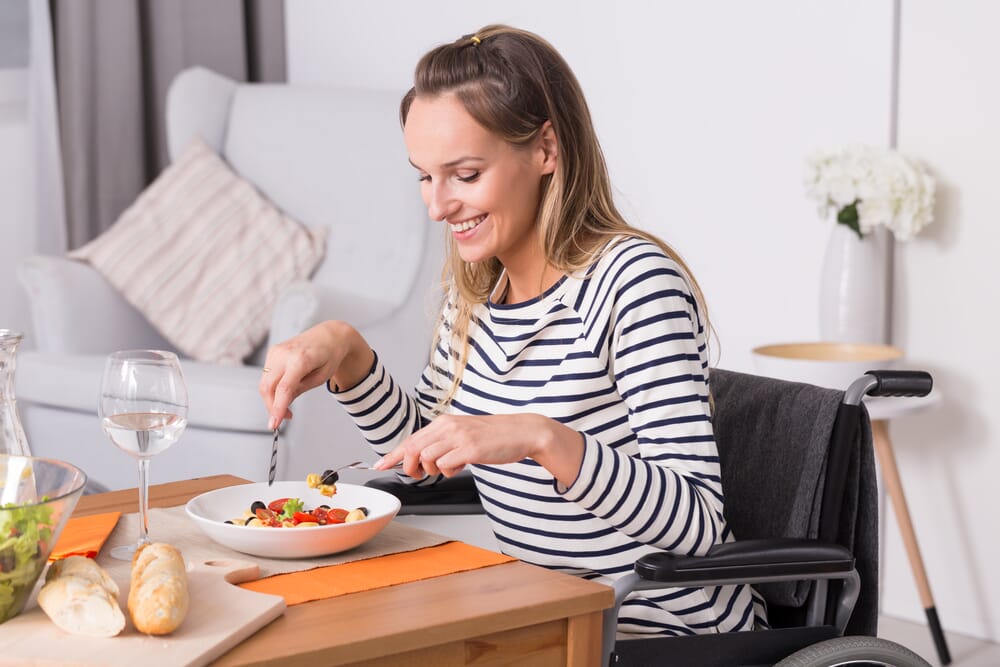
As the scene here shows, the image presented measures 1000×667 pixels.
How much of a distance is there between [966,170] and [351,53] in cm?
211

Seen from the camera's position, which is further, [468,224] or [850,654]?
[468,224]

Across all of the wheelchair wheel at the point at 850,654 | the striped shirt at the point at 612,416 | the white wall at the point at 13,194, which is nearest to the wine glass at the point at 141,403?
the striped shirt at the point at 612,416

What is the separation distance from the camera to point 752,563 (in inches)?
A: 49.9

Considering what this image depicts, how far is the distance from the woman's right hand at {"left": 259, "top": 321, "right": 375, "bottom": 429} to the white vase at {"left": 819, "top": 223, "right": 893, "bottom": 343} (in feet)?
4.70

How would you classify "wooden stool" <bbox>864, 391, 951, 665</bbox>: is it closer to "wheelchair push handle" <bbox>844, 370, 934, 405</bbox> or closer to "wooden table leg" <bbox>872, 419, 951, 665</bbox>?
"wooden table leg" <bbox>872, 419, 951, 665</bbox>

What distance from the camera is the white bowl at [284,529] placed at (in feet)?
3.71

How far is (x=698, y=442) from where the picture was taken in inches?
50.8

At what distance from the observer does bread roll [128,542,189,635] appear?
92 centimetres

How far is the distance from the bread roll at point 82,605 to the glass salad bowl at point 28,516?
22mm

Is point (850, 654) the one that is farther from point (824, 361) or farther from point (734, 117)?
point (734, 117)

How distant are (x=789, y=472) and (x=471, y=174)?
507 mm

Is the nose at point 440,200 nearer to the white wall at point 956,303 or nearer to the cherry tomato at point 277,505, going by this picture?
the cherry tomato at point 277,505

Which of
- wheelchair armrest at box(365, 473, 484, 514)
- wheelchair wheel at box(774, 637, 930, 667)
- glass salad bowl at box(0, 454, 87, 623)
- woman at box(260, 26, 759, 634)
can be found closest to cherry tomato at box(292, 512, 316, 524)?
woman at box(260, 26, 759, 634)

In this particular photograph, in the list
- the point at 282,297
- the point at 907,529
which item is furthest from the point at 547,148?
the point at 282,297
